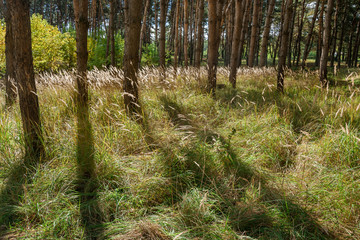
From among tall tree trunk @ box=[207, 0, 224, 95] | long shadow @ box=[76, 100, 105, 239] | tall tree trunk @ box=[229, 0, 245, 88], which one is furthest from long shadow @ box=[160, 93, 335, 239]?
tall tree trunk @ box=[229, 0, 245, 88]

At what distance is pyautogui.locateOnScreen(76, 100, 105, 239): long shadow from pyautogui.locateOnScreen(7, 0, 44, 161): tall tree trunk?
47 centimetres

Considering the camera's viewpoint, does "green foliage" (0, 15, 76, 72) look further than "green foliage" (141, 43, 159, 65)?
No

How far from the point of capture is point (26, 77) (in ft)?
8.04

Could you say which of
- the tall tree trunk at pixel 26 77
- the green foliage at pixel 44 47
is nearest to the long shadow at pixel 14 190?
the tall tree trunk at pixel 26 77

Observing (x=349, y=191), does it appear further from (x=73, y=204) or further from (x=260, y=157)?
(x=73, y=204)

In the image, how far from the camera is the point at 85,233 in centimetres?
159

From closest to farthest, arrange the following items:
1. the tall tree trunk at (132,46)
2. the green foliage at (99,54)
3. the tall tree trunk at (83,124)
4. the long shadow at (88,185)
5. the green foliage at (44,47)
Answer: the long shadow at (88,185), the tall tree trunk at (83,124), the tall tree trunk at (132,46), the green foliage at (44,47), the green foliage at (99,54)

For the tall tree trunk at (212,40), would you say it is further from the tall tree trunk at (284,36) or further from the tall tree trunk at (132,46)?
the tall tree trunk at (132,46)

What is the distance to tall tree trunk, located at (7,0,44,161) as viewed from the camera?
2281 millimetres

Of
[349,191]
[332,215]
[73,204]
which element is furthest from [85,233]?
[349,191]

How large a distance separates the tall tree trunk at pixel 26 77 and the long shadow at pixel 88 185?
0.47 metres

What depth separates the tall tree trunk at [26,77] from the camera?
7.48 feet

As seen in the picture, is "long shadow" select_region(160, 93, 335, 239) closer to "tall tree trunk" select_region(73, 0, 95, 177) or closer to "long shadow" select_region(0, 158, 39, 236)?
"tall tree trunk" select_region(73, 0, 95, 177)

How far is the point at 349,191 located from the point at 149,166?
6.11 ft
